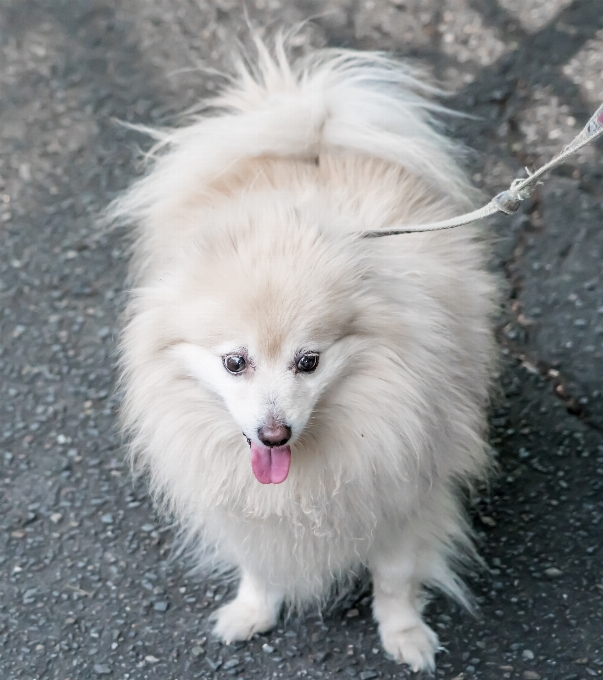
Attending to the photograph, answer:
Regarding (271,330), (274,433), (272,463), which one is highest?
(271,330)

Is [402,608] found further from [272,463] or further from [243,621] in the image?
[272,463]

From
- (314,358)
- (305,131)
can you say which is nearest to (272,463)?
(314,358)

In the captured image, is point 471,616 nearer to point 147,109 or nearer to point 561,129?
point 561,129

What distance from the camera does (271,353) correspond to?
1.75 m

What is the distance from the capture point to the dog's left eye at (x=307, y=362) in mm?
1767

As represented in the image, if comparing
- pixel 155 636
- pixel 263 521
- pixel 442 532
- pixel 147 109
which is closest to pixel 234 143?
pixel 263 521

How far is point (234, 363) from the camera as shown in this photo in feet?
5.82

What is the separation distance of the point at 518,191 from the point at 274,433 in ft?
2.57

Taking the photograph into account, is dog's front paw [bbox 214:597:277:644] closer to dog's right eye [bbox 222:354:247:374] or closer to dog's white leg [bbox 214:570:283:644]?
dog's white leg [bbox 214:570:283:644]

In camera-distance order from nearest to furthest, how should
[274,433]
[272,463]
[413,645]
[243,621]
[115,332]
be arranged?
[274,433]
[272,463]
[413,645]
[243,621]
[115,332]

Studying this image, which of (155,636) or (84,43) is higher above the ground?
(84,43)

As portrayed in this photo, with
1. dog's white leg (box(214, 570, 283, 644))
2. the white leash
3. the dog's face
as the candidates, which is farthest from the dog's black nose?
dog's white leg (box(214, 570, 283, 644))

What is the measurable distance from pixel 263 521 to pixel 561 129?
2.44 m

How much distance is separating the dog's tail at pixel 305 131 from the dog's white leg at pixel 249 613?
1.19m
